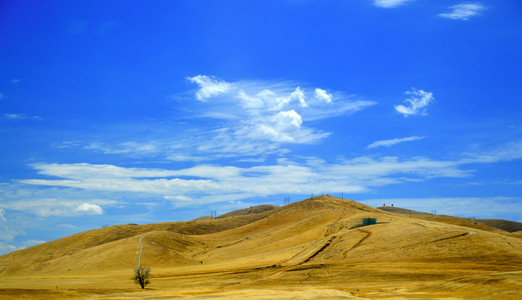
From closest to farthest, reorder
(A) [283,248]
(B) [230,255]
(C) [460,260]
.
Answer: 1. (C) [460,260]
2. (A) [283,248]
3. (B) [230,255]

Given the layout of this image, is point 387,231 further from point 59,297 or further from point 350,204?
point 350,204

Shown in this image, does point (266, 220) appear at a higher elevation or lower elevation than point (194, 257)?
higher

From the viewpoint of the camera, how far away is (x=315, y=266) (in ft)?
183

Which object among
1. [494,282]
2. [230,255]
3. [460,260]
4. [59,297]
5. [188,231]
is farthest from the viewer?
[188,231]

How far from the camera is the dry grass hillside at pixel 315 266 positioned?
4109 centimetres

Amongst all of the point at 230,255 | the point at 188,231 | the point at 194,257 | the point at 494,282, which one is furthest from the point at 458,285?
the point at 188,231

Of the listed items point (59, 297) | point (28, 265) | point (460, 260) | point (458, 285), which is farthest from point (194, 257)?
point (458, 285)

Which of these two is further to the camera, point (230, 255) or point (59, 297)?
point (230, 255)

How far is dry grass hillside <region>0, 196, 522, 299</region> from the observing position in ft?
135

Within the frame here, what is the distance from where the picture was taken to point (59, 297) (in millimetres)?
44188

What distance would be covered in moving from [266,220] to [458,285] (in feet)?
285

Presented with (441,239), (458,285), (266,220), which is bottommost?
(458,285)

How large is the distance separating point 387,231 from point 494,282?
28884mm

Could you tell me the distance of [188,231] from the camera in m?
140
